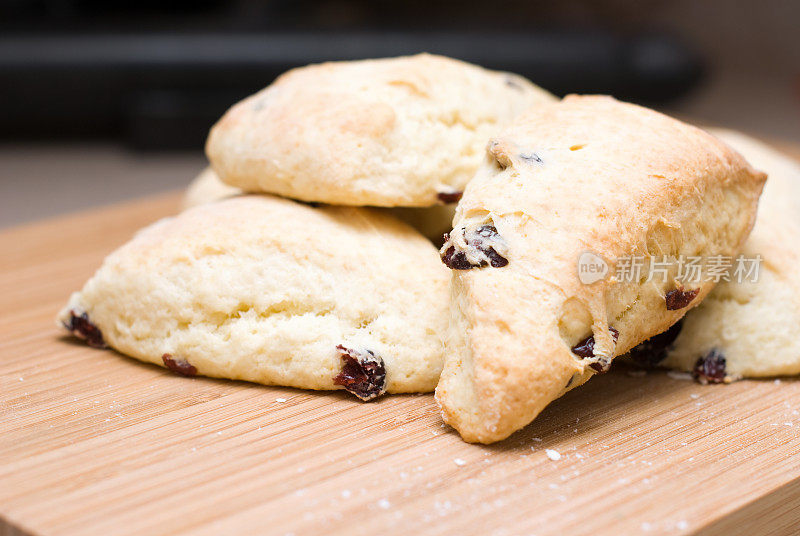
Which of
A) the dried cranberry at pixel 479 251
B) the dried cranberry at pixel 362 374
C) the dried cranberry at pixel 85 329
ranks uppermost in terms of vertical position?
the dried cranberry at pixel 479 251

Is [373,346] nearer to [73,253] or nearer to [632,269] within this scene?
[632,269]

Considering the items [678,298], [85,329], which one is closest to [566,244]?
[678,298]

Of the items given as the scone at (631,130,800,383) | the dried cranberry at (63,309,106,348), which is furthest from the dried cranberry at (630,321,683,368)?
the dried cranberry at (63,309,106,348)

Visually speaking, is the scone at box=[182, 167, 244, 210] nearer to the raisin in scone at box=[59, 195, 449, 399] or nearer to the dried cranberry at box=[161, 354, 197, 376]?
the raisin in scone at box=[59, 195, 449, 399]

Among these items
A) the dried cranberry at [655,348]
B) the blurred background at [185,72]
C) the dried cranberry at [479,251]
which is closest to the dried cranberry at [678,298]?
the dried cranberry at [655,348]

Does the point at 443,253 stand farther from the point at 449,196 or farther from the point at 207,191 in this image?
the point at 207,191

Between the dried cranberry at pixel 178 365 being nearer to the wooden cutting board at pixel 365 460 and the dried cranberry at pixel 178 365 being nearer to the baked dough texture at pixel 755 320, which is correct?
the wooden cutting board at pixel 365 460
